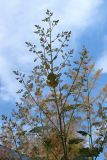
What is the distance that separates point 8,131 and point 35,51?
1183 mm

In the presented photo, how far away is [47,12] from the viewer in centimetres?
368

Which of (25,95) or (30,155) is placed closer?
(25,95)

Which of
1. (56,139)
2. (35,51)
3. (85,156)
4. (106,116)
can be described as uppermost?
→ (35,51)

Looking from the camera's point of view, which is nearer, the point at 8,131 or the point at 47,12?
the point at 47,12

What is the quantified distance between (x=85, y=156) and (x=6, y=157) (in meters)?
1.52

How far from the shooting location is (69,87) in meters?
3.83

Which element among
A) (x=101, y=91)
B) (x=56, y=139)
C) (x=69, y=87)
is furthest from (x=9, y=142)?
(x=101, y=91)

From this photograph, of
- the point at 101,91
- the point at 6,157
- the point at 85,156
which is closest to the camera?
the point at 85,156

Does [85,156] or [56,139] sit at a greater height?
[56,139]

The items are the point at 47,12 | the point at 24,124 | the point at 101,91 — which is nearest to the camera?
the point at 47,12

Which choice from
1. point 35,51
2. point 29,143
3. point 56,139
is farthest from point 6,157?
point 35,51

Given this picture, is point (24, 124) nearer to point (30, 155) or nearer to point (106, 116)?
point (30, 155)

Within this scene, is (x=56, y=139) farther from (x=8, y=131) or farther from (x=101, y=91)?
(x=101, y=91)

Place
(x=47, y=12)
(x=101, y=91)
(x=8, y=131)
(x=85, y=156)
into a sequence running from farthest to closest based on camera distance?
(x=101, y=91) < (x=8, y=131) < (x=47, y=12) < (x=85, y=156)
